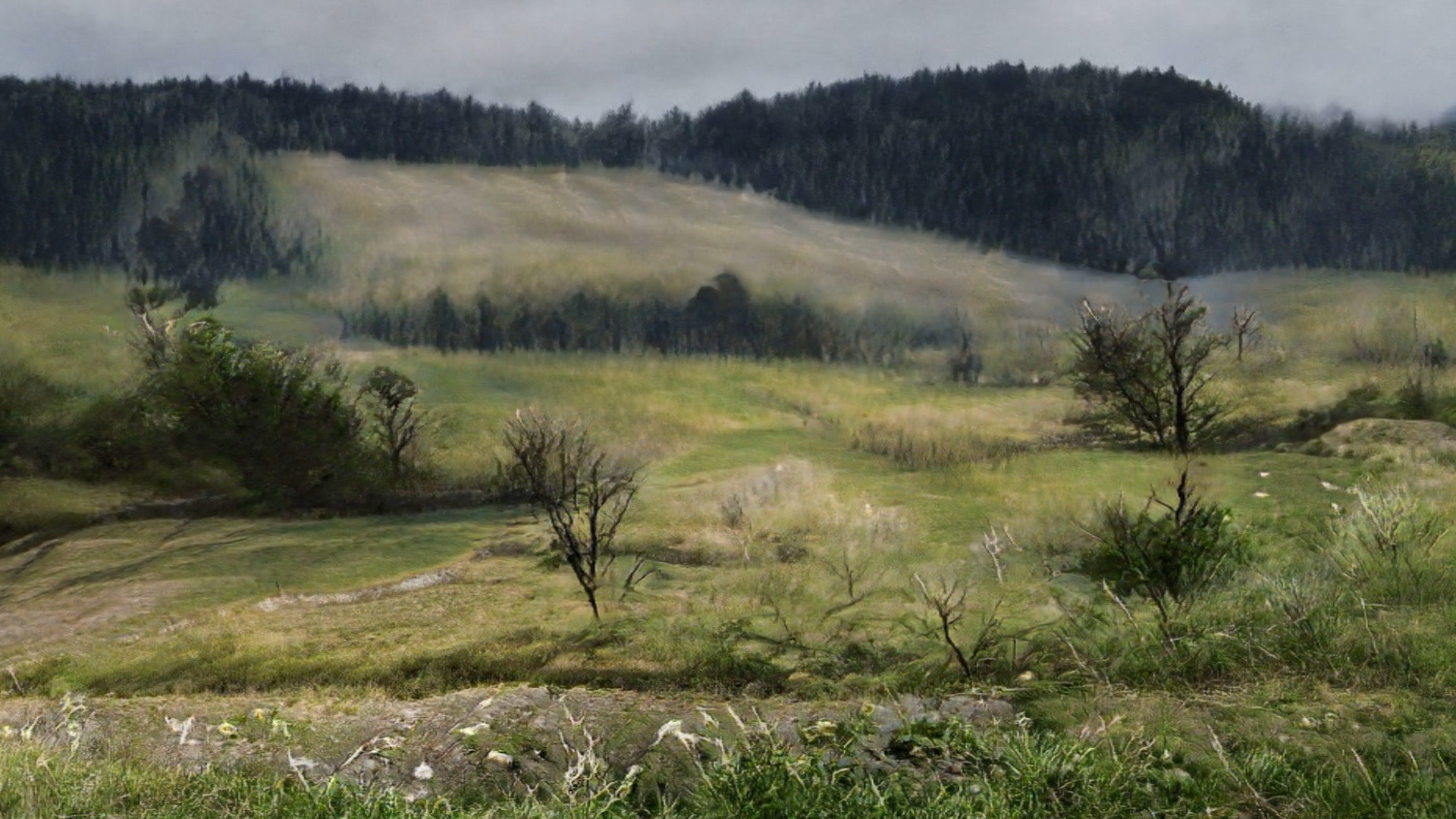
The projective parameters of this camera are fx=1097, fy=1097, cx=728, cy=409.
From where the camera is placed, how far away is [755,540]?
5.24 m

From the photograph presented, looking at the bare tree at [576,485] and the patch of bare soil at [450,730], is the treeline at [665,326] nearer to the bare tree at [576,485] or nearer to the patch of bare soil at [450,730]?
the bare tree at [576,485]

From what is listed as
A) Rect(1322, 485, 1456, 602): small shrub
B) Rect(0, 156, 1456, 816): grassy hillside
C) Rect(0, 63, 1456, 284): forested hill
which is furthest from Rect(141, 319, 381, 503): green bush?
Rect(1322, 485, 1456, 602): small shrub

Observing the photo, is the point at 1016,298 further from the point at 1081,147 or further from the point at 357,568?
the point at 357,568

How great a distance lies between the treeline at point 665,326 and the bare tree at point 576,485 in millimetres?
496

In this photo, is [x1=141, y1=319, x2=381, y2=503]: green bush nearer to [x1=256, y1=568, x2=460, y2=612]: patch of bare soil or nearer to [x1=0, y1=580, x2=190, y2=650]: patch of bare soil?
[x1=256, y1=568, x2=460, y2=612]: patch of bare soil

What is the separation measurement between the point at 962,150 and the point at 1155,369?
159cm

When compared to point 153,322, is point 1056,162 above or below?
above

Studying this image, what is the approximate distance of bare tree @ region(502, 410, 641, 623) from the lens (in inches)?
201

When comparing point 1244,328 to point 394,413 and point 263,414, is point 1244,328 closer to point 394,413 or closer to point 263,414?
point 394,413

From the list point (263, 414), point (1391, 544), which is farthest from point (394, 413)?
point (1391, 544)

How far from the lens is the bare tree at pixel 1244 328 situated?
5785mm

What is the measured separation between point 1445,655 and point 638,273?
4187 mm

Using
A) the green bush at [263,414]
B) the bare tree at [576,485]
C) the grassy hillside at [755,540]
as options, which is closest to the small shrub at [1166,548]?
the grassy hillside at [755,540]

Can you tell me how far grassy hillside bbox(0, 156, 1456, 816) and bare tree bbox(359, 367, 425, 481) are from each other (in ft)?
0.26
